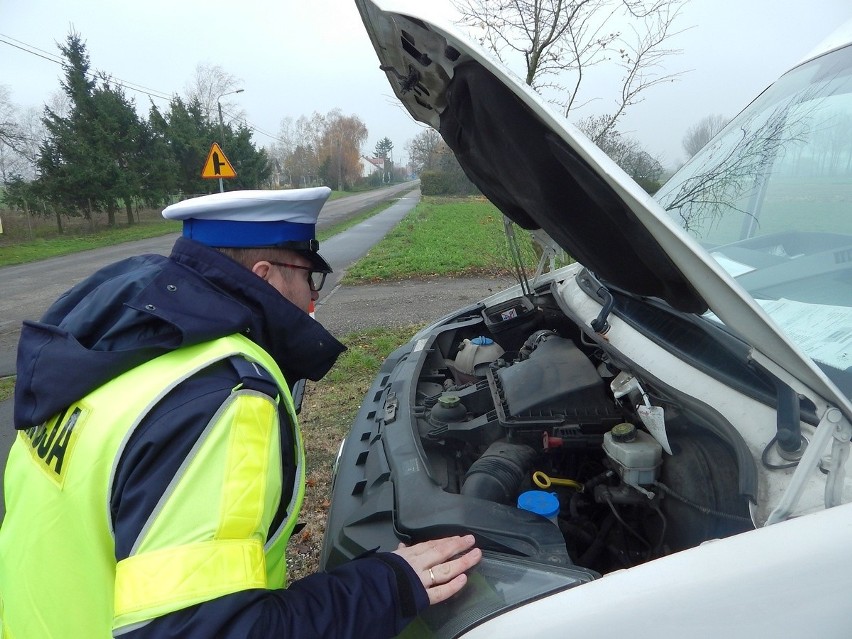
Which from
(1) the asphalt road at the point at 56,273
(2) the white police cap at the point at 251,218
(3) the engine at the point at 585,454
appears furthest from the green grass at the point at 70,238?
(2) the white police cap at the point at 251,218

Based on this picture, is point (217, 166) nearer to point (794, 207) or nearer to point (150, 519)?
point (794, 207)

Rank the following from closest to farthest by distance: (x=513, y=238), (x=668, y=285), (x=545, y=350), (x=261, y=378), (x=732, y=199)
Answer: (x=261, y=378)
(x=668, y=285)
(x=732, y=199)
(x=545, y=350)
(x=513, y=238)

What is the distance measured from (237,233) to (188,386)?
21.4 inches

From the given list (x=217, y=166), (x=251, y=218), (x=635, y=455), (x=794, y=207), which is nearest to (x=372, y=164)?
(x=217, y=166)

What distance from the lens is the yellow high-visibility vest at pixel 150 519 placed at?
107 centimetres

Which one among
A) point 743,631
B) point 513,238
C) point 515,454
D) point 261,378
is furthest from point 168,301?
point 513,238

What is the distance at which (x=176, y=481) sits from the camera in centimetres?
112

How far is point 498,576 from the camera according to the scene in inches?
→ 51.9

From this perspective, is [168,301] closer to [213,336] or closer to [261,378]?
[213,336]

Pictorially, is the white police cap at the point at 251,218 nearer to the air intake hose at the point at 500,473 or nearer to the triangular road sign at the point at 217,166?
the air intake hose at the point at 500,473

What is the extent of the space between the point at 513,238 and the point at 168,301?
1.63 m

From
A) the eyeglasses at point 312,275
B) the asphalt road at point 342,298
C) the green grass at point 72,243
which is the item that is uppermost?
the green grass at point 72,243

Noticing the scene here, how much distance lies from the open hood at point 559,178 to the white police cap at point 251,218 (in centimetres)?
56

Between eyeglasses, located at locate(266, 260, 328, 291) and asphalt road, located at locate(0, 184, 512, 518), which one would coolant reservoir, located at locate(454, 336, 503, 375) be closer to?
eyeglasses, located at locate(266, 260, 328, 291)
